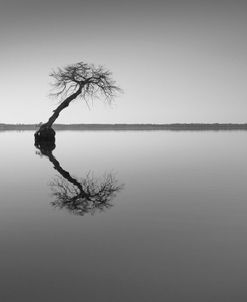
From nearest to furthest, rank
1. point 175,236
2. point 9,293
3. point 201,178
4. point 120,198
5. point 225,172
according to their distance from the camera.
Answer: point 9,293, point 175,236, point 120,198, point 201,178, point 225,172

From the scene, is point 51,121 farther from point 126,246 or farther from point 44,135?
point 126,246

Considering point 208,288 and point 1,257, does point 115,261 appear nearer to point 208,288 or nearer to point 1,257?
point 208,288

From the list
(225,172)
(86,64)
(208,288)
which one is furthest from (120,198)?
(86,64)

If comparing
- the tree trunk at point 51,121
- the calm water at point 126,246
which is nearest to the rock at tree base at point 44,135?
the tree trunk at point 51,121

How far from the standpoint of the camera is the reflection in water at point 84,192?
978cm

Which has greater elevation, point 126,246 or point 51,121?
point 51,121

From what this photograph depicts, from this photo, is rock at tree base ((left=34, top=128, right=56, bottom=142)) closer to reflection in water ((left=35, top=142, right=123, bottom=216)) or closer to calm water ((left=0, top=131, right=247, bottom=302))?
reflection in water ((left=35, top=142, right=123, bottom=216))

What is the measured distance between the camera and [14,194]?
39.9ft

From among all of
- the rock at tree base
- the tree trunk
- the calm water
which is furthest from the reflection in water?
the rock at tree base

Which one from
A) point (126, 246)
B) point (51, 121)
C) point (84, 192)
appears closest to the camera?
point (126, 246)

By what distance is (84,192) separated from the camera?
1212 cm

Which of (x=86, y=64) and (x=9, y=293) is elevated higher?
(x=86, y=64)

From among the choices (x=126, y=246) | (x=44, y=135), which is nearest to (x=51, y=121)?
(x=44, y=135)

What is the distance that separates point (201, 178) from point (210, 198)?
16.5 feet
